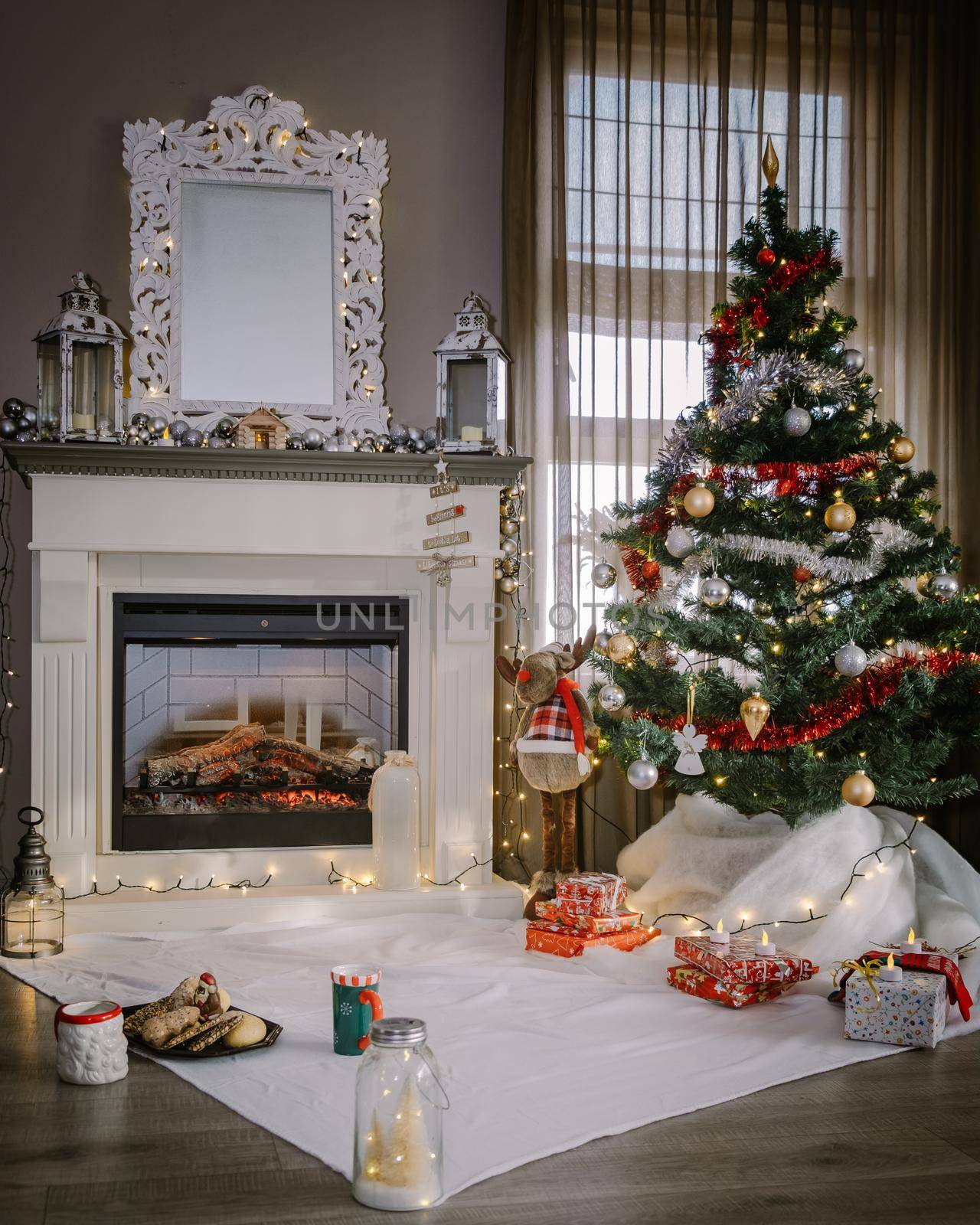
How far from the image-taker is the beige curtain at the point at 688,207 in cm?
369

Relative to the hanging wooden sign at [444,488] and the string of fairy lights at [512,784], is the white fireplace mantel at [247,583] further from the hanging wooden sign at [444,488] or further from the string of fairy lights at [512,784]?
the string of fairy lights at [512,784]

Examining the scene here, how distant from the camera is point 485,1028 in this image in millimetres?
2262

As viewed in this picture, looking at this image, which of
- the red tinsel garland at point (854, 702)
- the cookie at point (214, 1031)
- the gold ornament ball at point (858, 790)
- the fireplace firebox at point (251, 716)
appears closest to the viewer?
the cookie at point (214, 1031)

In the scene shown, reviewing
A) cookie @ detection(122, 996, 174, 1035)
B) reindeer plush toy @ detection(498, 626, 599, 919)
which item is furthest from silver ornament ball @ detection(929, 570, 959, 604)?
cookie @ detection(122, 996, 174, 1035)

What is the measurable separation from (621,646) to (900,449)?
→ 2.92 ft

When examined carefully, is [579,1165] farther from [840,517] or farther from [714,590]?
[840,517]

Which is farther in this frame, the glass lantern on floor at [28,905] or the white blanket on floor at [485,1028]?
the glass lantern on floor at [28,905]

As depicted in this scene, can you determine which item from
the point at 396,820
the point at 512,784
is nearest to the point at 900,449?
the point at 512,784

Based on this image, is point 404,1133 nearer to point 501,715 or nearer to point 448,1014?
point 448,1014

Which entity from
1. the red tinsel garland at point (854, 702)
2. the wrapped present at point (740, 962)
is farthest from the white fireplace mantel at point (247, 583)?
the wrapped present at point (740, 962)

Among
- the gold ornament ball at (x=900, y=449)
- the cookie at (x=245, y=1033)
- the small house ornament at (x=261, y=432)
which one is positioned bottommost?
the cookie at (x=245, y=1033)

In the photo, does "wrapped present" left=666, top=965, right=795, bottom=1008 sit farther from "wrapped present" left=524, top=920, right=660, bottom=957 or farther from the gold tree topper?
the gold tree topper

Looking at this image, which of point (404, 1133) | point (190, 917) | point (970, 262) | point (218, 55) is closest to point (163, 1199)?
point (404, 1133)

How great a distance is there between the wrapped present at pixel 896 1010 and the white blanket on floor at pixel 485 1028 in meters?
0.04
